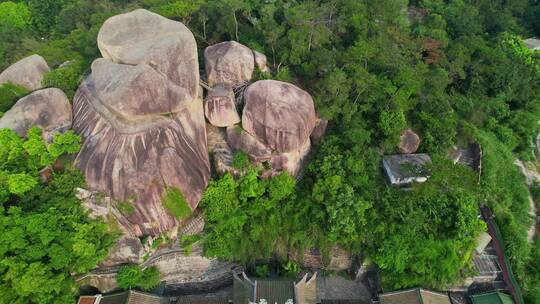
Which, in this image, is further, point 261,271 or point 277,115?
point 261,271

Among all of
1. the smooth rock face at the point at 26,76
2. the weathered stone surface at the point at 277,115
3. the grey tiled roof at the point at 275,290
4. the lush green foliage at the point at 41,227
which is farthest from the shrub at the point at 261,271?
the smooth rock face at the point at 26,76

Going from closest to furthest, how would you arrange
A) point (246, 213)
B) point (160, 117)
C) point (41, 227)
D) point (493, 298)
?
point (41, 227) < point (160, 117) < point (493, 298) < point (246, 213)

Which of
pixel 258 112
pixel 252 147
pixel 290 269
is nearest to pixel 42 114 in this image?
pixel 252 147

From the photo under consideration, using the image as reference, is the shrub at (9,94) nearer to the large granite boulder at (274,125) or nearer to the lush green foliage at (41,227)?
the lush green foliage at (41,227)

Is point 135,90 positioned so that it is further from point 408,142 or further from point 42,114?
point 408,142

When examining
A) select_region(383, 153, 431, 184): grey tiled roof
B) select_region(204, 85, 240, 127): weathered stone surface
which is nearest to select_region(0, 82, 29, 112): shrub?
select_region(204, 85, 240, 127): weathered stone surface

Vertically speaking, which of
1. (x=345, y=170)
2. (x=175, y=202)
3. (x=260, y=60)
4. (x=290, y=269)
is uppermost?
(x=260, y=60)

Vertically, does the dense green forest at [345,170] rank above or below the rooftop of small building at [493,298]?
above
